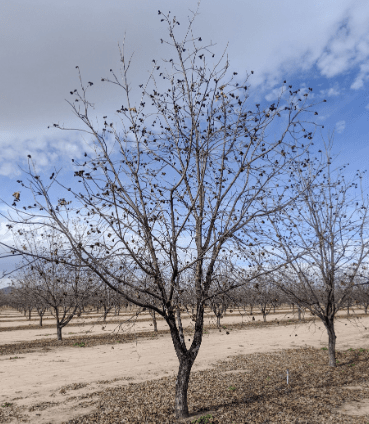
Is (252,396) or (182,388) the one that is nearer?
(182,388)

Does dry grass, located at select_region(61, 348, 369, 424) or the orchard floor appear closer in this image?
dry grass, located at select_region(61, 348, 369, 424)

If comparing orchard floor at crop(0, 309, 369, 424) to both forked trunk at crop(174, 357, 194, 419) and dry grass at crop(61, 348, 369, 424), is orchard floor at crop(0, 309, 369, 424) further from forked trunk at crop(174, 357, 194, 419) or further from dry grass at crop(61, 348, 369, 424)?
forked trunk at crop(174, 357, 194, 419)

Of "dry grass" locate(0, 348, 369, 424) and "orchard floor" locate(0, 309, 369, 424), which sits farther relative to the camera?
"orchard floor" locate(0, 309, 369, 424)

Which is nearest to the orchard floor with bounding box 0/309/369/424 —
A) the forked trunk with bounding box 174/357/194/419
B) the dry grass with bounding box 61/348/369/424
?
the dry grass with bounding box 61/348/369/424

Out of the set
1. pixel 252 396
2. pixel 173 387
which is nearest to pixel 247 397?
pixel 252 396

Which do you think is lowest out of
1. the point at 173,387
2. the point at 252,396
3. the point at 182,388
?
the point at 173,387

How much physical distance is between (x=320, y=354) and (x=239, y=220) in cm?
1236

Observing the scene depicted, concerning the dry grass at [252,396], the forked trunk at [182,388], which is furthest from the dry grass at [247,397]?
the forked trunk at [182,388]

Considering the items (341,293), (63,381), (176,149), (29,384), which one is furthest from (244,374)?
(176,149)

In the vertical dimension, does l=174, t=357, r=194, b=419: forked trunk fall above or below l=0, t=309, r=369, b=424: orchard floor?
above

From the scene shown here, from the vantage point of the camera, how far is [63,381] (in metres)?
12.0

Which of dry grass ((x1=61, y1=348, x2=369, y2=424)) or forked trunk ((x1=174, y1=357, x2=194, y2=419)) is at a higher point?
forked trunk ((x1=174, y1=357, x2=194, y2=419))

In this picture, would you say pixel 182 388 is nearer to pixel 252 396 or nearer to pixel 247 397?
pixel 247 397

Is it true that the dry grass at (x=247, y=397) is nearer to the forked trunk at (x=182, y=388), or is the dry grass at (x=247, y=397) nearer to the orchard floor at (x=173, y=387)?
the orchard floor at (x=173, y=387)
